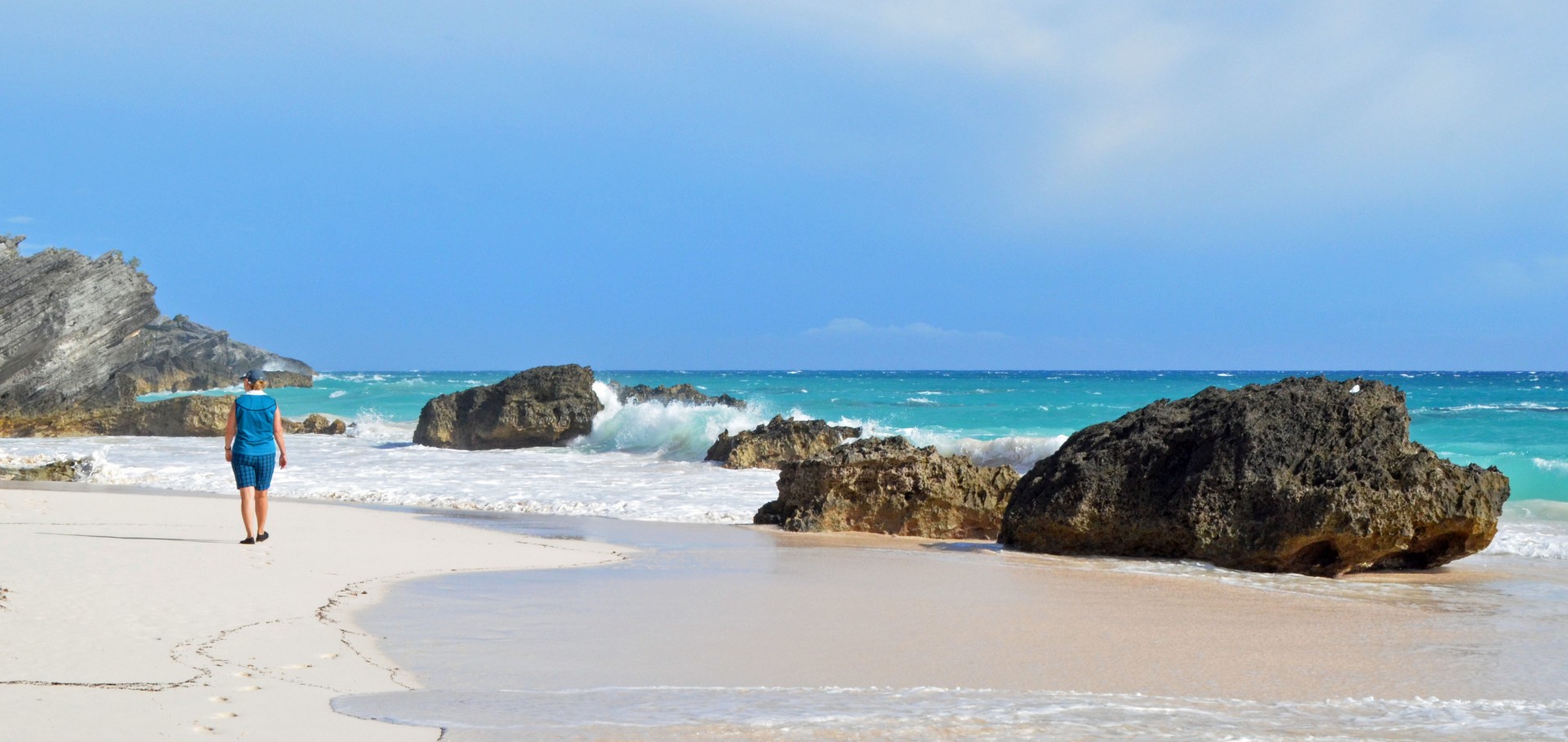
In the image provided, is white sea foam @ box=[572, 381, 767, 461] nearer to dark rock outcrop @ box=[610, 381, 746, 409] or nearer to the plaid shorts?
→ dark rock outcrop @ box=[610, 381, 746, 409]

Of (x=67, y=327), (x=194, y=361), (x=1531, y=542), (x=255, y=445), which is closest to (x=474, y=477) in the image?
(x=255, y=445)

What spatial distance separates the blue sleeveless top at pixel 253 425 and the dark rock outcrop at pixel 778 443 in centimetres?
988

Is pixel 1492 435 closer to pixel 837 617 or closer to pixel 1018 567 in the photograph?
pixel 1018 567

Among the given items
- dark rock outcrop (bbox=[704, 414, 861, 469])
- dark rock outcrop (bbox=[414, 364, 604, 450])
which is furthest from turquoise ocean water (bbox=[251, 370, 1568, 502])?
dark rock outcrop (bbox=[704, 414, 861, 469])

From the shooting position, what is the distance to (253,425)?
324 inches

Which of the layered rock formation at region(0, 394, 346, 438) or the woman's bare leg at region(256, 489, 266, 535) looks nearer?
the woman's bare leg at region(256, 489, 266, 535)

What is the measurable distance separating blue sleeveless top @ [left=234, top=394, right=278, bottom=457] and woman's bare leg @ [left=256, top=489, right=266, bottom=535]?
11.8 inches

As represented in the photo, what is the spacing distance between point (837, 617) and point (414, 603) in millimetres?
2241

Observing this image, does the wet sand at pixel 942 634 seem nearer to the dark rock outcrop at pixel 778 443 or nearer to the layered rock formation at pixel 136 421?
the dark rock outcrop at pixel 778 443

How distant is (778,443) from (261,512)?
1031 centimetres

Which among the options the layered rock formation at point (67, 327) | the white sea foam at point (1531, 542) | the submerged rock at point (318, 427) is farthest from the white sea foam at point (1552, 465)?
the layered rock formation at point (67, 327)

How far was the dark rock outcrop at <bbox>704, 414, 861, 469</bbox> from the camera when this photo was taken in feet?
58.0

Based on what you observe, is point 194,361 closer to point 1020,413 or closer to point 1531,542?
point 1020,413

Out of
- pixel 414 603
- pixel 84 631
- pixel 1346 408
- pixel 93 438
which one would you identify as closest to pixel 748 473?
pixel 1346 408
